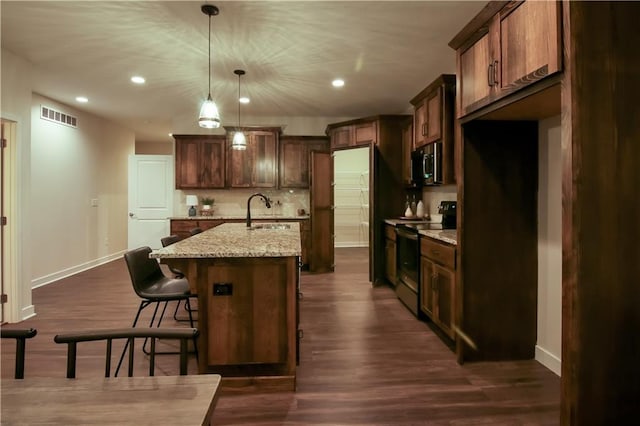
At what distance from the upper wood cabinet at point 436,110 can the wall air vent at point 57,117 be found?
5.12 metres

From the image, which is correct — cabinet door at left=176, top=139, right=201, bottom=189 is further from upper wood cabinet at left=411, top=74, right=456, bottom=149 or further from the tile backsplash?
upper wood cabinet at left=411, top=74, right=456, bottom=149

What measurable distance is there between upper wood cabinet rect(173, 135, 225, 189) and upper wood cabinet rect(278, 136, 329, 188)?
104 centimetres

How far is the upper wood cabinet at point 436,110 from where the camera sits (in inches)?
135

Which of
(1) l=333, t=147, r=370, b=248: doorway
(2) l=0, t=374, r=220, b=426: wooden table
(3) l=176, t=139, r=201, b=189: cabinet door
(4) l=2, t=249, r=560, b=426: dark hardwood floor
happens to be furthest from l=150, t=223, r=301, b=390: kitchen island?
(1) l=333, t=147, r=370, b=248: doorway

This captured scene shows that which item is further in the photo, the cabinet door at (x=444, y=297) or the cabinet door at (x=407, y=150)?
the cabinet door at (x=407, y=150)

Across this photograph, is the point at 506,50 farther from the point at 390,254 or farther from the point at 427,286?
the point at 390,254

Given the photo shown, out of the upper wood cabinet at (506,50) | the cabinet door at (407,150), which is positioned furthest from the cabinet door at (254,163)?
the upper wood cabinet at (506,50)

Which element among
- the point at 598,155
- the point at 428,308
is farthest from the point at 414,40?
the point at 428,308

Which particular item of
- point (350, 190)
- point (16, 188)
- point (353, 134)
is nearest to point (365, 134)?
point (353, 134)

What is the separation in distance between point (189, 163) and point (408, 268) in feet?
13.7

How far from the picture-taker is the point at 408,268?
3.86 meters

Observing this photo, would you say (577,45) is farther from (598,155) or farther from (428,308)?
(428,308)

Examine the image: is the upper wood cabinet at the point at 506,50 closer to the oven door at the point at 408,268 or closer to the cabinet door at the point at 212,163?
the oven door at the point at 408,268

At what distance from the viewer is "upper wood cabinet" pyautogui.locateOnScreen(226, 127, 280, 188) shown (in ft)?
19.9
